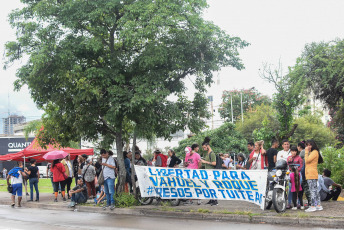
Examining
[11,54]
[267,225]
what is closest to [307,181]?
[267,225]

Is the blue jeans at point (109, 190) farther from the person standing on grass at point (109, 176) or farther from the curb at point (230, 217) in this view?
the curb at point (230, 217)

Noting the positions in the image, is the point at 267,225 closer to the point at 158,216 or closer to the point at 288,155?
the point at 288,155

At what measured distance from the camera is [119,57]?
14.6 meters

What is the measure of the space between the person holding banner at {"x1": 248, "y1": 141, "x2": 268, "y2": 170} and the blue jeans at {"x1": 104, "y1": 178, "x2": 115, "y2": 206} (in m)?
4.52

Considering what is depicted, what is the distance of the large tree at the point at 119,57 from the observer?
13.3m

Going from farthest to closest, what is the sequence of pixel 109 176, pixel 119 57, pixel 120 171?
pixel 120 171
pixel 119 57
pixel 109 176

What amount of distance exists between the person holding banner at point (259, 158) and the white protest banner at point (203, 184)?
4.69ft

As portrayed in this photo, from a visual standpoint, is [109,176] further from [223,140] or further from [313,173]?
[223,140]

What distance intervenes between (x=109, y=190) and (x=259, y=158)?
4.94 meters

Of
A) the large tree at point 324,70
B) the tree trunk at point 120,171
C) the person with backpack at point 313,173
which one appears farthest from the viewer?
the large tree at point 324,70

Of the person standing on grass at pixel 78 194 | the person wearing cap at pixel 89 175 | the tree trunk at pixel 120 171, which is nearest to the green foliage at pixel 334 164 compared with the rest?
the tree trunk at pixel 120 171

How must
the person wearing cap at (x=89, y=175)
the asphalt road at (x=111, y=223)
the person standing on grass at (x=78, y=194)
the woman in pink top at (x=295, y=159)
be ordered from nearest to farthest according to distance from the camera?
1. the asphalt road at (x=111, y=223)
2. the woman in pink top at (x=295, y=159)
3. the person standing on grass at (x=78, y=194)
4. the person wearing cap at (x=89, y=175)

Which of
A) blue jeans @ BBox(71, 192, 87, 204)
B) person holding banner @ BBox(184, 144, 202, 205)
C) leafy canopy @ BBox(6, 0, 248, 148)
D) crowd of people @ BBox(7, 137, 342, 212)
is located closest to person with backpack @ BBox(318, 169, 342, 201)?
crowd of people @ BBox(7, 137, 342, 212)

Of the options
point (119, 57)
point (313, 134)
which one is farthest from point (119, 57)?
point (313, 134)
